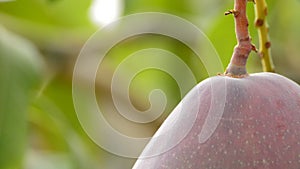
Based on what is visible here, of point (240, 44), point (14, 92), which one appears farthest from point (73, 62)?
point (240, 44)

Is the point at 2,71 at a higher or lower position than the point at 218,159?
higher

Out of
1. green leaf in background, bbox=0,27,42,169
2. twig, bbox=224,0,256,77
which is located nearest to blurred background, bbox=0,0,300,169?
green leaf in background, bbox=0,27,42,169

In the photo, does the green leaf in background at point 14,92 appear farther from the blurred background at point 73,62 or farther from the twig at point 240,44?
the twig at point 240,44

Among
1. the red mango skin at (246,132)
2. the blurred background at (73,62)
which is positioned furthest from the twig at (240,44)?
the blurred background at (73,62)

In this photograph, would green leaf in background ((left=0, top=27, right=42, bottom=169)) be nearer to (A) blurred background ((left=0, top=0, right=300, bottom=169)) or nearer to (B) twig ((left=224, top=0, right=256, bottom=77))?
(A) blurred background ((left=0, top=0, right=300, bottom=169))

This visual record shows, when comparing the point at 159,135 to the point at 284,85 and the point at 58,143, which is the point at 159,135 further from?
the point at 58,143

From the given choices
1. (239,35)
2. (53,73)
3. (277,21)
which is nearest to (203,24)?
(277,21)
